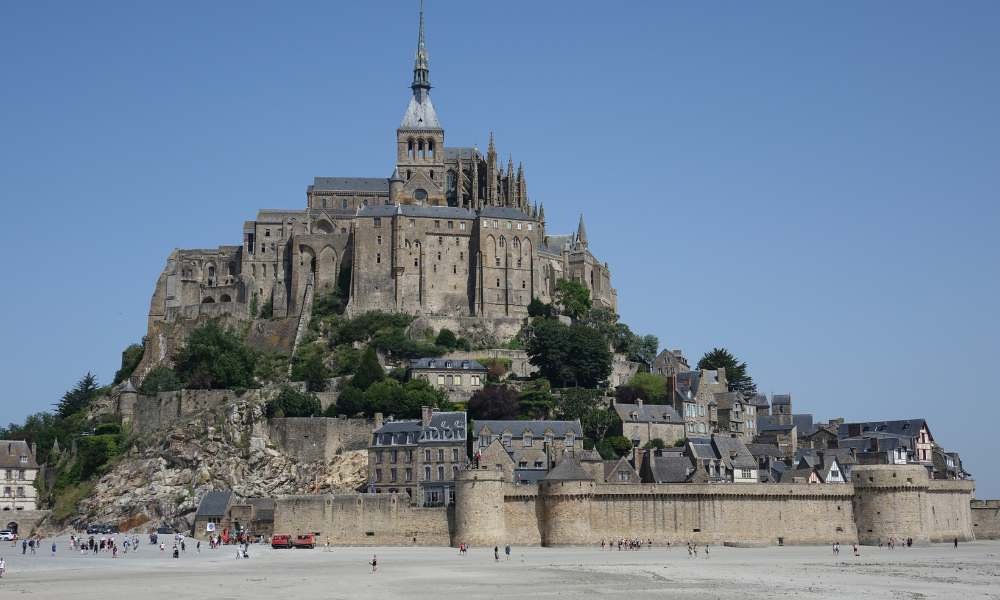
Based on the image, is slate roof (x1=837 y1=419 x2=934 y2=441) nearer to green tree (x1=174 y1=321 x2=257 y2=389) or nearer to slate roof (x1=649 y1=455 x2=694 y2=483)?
slate roof (x1=649 y1=455 x2=694 y2=483)

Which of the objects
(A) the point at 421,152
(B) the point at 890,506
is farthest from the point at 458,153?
(B) the point at 890,506

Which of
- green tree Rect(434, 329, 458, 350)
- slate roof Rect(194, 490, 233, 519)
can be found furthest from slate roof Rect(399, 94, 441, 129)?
slate roof Rect(194, 490, 233, 519)

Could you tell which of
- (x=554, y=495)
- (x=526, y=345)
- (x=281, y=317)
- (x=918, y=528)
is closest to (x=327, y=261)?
(x=281, y=317)

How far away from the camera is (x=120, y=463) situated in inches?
3078

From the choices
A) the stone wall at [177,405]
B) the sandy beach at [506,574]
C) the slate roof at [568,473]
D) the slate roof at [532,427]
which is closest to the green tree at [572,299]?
the slate roof at [532,427]

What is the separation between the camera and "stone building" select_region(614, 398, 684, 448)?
79.4 metres

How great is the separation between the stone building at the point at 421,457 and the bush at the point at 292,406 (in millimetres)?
8550

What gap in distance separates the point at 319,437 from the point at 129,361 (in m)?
25.9

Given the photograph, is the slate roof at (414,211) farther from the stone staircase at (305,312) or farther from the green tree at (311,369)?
the green tree at (311,369)

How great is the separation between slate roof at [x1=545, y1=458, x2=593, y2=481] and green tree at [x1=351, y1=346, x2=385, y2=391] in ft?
64.6

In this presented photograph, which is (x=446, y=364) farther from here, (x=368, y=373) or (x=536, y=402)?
(x=536, y=402)

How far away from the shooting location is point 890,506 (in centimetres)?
6812

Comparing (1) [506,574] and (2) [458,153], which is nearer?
(1) [506,574]

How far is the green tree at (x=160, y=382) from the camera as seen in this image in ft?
275
